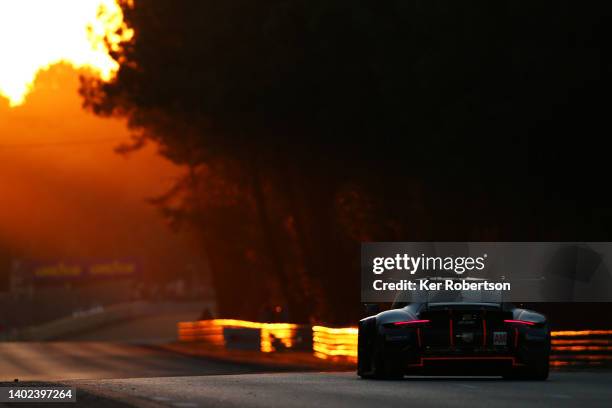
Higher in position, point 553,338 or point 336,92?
point 336,92

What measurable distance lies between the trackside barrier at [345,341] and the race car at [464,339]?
9796mm

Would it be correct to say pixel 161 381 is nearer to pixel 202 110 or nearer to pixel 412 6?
pixel 412 6

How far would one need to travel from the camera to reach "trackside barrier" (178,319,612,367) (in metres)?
29.8

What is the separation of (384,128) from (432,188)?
4011 mm

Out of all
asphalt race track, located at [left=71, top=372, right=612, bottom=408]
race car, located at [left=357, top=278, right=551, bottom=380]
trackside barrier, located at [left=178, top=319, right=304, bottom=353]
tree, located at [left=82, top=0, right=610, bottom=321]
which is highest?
tree, located at [left=82, top=0, right=610, bottom=321]

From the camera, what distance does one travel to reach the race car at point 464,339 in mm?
19688

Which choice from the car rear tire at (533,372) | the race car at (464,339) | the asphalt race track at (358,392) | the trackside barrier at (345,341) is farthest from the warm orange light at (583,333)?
the race car at (464,339)

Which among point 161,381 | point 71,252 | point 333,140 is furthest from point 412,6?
point 71,252

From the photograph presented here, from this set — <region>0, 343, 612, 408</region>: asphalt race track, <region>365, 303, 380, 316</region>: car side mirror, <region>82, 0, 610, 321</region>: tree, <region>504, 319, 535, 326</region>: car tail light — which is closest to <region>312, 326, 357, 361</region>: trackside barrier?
<region>82, 0, 610, 321</region>: tree

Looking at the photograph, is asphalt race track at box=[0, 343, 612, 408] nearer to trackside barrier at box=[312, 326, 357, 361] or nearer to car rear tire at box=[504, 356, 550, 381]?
car rear tire at box=[504, 356, 550, 381]

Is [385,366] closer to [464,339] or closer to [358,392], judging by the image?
[464,339]

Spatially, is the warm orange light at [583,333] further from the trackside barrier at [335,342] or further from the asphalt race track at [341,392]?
the trackside barrier at [335,342]

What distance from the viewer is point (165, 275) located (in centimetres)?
16688

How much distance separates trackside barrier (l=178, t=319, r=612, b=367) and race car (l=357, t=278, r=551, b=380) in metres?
9.80
